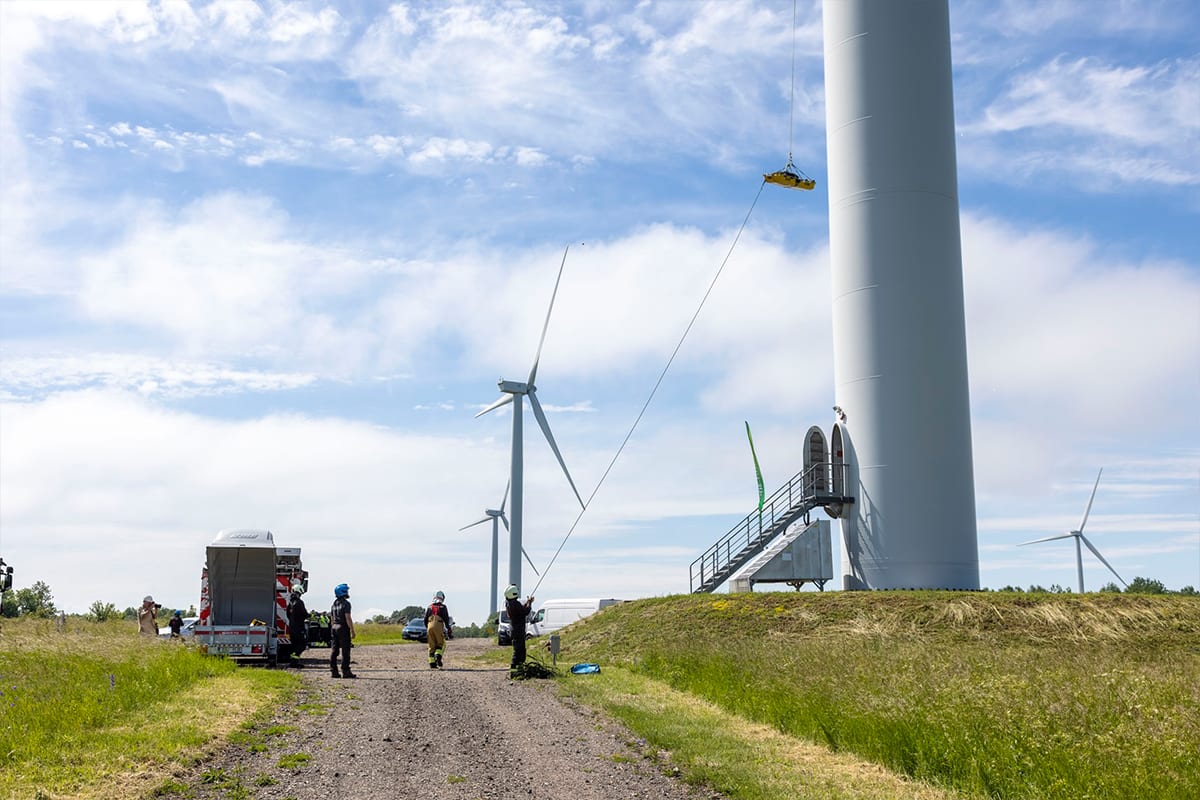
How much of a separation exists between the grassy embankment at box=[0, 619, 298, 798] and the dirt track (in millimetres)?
580

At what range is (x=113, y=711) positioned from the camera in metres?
14.0

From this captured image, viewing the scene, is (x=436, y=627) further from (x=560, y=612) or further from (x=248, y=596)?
(x=560, y=612)

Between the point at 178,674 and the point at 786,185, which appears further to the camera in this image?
the point at 786,185

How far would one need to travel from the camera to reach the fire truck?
2616 cm

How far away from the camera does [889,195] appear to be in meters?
34.4

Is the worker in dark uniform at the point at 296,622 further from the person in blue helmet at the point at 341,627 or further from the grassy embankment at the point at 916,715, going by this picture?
the grassy embankment at the point at 916,715

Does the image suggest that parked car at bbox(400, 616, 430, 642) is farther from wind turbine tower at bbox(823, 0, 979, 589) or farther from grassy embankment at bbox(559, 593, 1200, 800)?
grassy embankment at bbox(559, 593, 1200, 800)

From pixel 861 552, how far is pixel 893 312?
783cm

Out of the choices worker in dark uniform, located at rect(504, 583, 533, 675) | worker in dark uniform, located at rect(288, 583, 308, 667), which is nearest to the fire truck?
worker in dark uniform, located at rect(288, 583, 308, 667)

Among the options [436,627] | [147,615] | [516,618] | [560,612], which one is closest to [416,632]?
[560,612]

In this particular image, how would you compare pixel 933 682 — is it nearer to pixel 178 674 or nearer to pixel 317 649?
pixel 178 674

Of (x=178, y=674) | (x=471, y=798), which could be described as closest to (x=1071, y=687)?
(x=471, y=798)

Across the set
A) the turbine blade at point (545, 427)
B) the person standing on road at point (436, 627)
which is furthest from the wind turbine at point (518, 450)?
the person standing on road at point (436, 627)

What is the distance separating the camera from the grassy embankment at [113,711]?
10.7 meters
